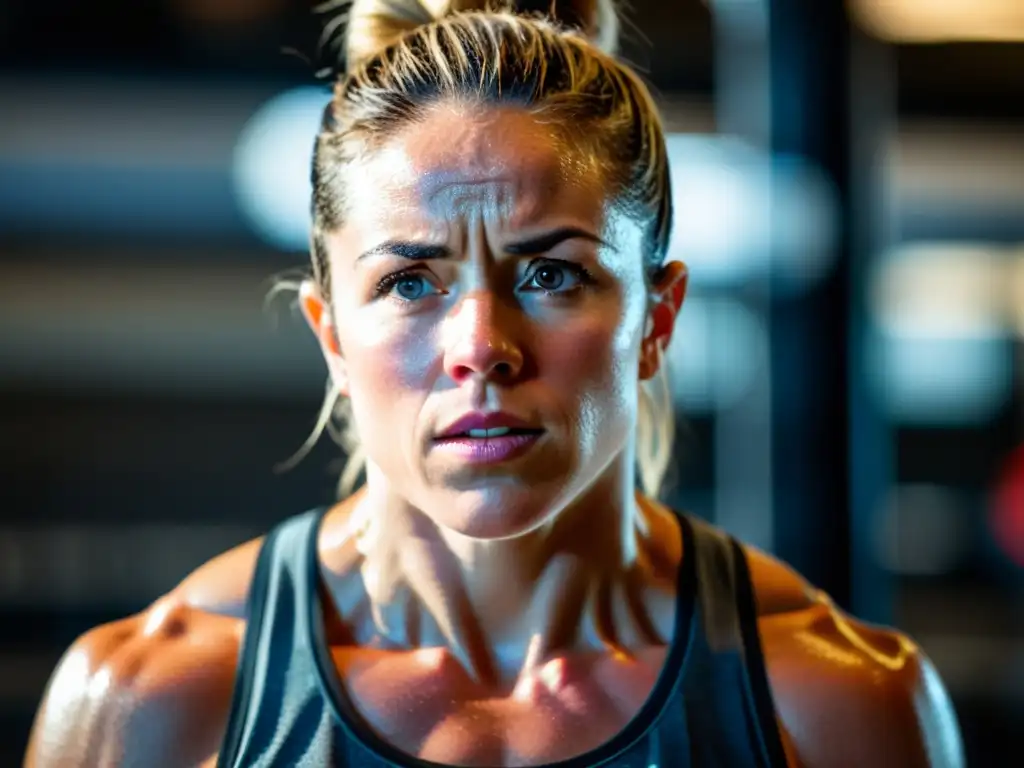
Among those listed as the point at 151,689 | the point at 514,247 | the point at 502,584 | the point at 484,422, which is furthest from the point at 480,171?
the point at 151,689

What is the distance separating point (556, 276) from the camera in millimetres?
A: 756

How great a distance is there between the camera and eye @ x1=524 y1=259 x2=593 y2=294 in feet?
2.46

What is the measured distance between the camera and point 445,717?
790 millimetres

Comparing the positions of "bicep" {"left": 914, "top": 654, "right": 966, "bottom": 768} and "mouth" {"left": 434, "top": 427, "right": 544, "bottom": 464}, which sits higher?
"mouth" {"left": 434, "top": 427, "right": 544, "bottom": 464}

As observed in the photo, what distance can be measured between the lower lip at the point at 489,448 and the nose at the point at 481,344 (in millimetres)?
35

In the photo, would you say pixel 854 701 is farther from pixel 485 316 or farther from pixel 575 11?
pixel 575 11

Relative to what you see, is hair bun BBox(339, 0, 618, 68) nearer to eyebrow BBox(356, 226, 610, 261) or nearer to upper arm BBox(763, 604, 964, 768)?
eyebrow BBox(356, 226, 610, 261)

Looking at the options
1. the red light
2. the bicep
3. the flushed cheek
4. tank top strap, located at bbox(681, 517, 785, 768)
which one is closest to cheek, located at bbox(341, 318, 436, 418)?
the flushed cheek

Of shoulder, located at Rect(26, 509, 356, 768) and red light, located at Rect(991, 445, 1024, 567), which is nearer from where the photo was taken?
shoulder, located at Rect(26, 509, 356, 768)

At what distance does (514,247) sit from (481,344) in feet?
0.22

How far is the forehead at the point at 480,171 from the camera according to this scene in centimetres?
74

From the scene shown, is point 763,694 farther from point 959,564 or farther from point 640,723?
point 959,564

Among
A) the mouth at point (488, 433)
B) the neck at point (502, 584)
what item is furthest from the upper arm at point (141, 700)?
the mouth at point (488, 433)

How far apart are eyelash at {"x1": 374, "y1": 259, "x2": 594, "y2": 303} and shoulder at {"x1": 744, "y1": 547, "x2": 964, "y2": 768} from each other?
257 mm
